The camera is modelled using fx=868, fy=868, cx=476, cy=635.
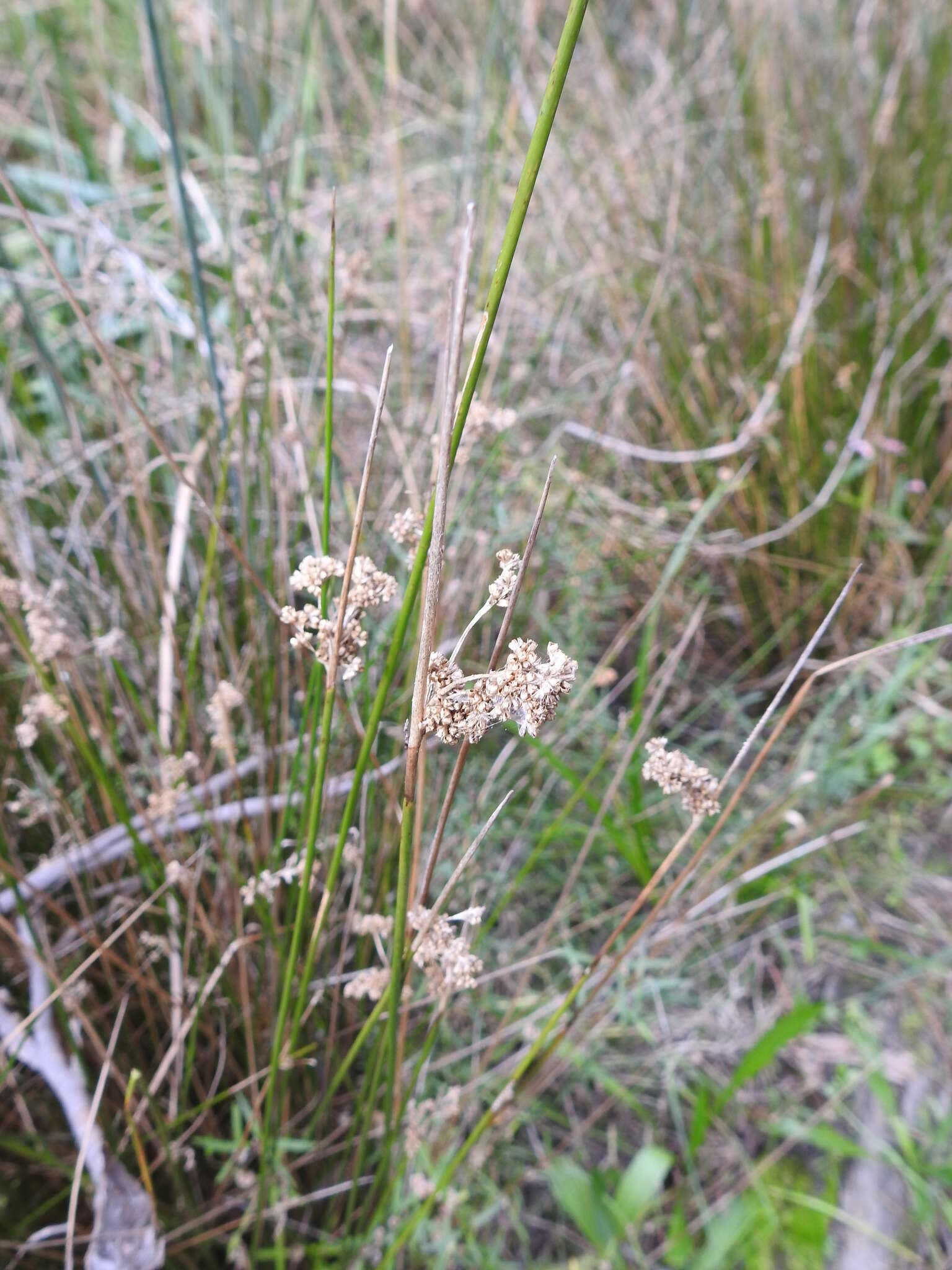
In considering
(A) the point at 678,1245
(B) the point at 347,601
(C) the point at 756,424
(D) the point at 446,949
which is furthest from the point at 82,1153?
(C) the point at 756,424

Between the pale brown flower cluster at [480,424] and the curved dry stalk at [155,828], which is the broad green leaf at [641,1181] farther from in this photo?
the pale brown flower cluster at [480,424]

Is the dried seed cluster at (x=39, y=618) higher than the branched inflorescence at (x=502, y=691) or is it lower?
lower

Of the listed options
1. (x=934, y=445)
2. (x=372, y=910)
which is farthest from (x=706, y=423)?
(x=372, y=910)

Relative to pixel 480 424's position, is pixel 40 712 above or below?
below

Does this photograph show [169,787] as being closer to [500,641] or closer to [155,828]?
[155,828]

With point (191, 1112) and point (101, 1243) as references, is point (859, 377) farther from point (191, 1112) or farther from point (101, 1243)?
point (101, 1243)

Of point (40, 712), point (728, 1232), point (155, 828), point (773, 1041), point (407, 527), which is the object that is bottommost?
point (728, 1232)

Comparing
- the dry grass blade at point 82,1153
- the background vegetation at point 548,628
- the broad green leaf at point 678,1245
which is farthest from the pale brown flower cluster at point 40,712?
the broad green leaf at point 678,1245
